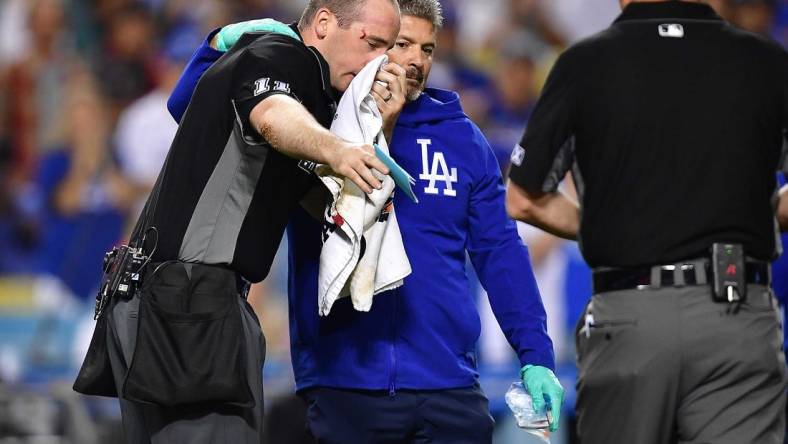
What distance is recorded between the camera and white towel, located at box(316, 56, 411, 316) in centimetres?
296

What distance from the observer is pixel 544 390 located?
3.34 m

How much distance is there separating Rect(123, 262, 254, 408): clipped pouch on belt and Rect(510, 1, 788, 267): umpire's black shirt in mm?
762

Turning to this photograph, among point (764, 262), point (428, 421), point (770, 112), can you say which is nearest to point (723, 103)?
point (770, 112)

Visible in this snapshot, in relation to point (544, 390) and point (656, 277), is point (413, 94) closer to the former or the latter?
point (544, 390)

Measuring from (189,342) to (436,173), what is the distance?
894 millimetres

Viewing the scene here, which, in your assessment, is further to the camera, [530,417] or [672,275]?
[530,417]

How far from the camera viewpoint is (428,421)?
10.7 feet

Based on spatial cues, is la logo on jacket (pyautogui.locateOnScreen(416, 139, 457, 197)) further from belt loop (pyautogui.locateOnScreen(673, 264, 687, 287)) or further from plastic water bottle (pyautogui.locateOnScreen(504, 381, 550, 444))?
belt loop (pyautogui.locateOnScreen(673, 264, 687, 287))

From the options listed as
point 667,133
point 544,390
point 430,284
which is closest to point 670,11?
point 667,133

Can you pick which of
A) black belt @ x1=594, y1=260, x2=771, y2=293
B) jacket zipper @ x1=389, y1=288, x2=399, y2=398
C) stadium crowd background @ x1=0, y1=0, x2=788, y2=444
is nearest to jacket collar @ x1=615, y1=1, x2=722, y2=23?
black belt @ x1=594, y1=260, x2=771, y2=293

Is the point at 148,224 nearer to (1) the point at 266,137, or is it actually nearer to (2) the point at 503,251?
(1) the point at 266,137

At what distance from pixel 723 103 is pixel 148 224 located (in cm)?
131

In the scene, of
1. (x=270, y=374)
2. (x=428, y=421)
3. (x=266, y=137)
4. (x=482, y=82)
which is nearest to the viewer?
(x=266, y=137)

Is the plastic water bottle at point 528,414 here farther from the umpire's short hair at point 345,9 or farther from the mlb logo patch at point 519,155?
the umpire's short hair at point 345,9
